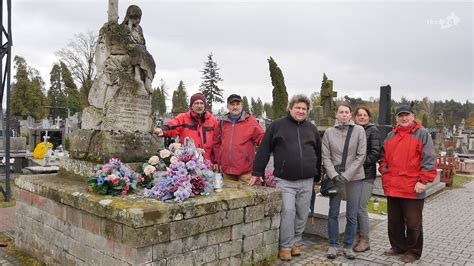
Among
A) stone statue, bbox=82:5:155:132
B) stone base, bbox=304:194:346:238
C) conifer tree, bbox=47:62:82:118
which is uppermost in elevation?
conifer tree, bbox=47:62:82:118

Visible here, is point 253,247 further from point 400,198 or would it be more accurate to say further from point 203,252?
point 400,198

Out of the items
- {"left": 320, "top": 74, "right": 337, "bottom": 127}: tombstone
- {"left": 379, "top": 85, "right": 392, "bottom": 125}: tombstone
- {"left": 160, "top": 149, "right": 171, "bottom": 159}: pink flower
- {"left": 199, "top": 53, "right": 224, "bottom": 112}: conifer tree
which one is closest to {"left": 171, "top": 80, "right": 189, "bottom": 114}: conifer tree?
{"left": 199, "top": 53, "right": 224, "bottom": 112}: conifer tree

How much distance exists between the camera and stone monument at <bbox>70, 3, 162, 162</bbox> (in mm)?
4836

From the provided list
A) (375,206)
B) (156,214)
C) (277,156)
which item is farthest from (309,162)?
(375,206)

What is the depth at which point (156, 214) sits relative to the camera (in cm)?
332

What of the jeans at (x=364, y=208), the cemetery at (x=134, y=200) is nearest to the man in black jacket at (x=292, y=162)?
the cemetery at (x=134, y=200)

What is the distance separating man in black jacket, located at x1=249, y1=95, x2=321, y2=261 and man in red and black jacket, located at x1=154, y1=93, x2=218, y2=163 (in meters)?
0.93

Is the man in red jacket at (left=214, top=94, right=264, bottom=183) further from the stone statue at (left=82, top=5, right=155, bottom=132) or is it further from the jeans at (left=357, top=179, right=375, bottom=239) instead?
the jeans at (left=357, top=179, right=375, bottom=239)

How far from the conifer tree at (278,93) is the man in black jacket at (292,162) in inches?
761

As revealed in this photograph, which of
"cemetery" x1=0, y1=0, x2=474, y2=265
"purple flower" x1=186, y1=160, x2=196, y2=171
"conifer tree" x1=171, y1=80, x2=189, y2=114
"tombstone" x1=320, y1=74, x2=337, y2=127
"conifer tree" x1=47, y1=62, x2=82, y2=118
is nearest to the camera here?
"cemetery" x1=0, y1=0, x2=474, y2=265

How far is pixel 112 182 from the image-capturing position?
12.8 ft

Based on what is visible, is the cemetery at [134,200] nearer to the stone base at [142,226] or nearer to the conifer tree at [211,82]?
the stone base at [142,226]

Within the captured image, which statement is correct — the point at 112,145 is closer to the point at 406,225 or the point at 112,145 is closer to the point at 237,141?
the point at 237,141

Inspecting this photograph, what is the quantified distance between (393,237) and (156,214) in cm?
342
